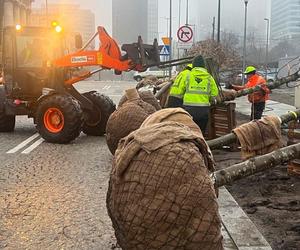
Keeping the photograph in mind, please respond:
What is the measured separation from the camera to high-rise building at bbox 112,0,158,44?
36875 mm

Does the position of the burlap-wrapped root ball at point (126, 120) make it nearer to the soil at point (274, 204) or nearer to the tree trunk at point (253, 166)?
the soil at point (274, 204)

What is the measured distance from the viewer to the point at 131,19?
128 feet

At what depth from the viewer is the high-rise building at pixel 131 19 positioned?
36875mm

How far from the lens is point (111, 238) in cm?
494

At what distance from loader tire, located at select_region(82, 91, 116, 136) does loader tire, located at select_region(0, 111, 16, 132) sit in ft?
6.14

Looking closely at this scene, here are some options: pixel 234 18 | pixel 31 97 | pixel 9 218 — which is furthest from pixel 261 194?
pixel 234 18

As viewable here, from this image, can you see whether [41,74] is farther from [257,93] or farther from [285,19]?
[285,19]

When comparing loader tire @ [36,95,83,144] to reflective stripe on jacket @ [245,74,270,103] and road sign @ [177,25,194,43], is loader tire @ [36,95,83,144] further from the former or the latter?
road sign @ [177,25,194,43]

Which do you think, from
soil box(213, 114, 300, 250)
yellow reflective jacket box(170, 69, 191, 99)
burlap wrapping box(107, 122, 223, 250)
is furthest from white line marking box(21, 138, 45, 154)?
burlap wrapping box(107, 122, 223, 250)

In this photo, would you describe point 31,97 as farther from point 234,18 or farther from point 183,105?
point 234,18

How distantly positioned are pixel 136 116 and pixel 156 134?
178 inches

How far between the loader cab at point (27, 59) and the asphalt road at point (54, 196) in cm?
184

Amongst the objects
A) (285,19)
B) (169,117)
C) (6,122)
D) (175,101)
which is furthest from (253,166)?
(285,19)

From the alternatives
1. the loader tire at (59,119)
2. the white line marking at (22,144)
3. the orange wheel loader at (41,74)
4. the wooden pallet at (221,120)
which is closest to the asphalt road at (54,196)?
the white line marking at (22,144)
